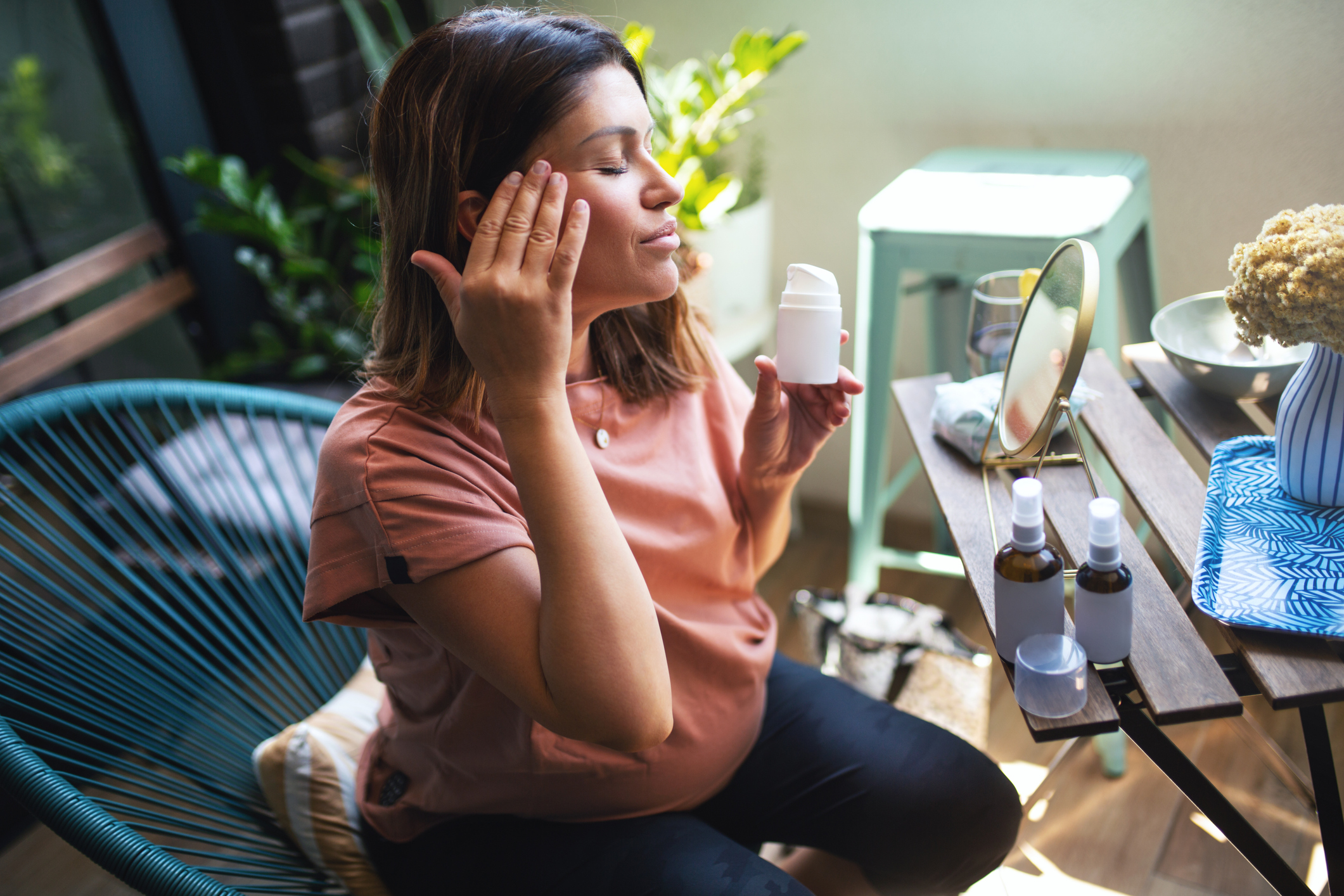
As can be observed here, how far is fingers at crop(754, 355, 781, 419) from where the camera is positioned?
1.02 meters

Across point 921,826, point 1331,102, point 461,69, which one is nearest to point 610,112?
point 461,69

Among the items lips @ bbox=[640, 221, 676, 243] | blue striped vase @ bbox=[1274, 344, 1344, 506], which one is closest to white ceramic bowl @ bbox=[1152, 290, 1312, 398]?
blue striped vase @ bbox=[1274, 344, 1344, 506]

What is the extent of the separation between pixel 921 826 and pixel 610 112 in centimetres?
77

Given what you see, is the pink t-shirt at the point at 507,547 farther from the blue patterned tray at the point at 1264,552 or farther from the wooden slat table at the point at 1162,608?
the blue patterned tray at the point at 1264,552

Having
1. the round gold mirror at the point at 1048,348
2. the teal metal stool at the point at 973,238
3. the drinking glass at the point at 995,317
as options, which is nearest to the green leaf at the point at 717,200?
the teal metal stool at the point at 973,238

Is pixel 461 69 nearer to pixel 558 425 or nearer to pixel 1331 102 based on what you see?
pixel 558 425

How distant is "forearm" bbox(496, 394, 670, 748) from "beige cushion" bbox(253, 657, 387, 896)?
1.26ft

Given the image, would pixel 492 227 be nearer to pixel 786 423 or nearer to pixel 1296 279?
pixel 786 423

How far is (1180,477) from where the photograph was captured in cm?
102

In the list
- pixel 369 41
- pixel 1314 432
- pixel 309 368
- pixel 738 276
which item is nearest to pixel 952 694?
Result: pixel 1314 432

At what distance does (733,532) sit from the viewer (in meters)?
1.12

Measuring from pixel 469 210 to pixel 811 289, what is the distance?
0.33 m

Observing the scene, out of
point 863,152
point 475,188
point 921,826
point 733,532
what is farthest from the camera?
point 863,152

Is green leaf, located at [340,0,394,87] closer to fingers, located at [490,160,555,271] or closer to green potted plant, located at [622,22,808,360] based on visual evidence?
green potted plant, located at [622,22,808,360]
